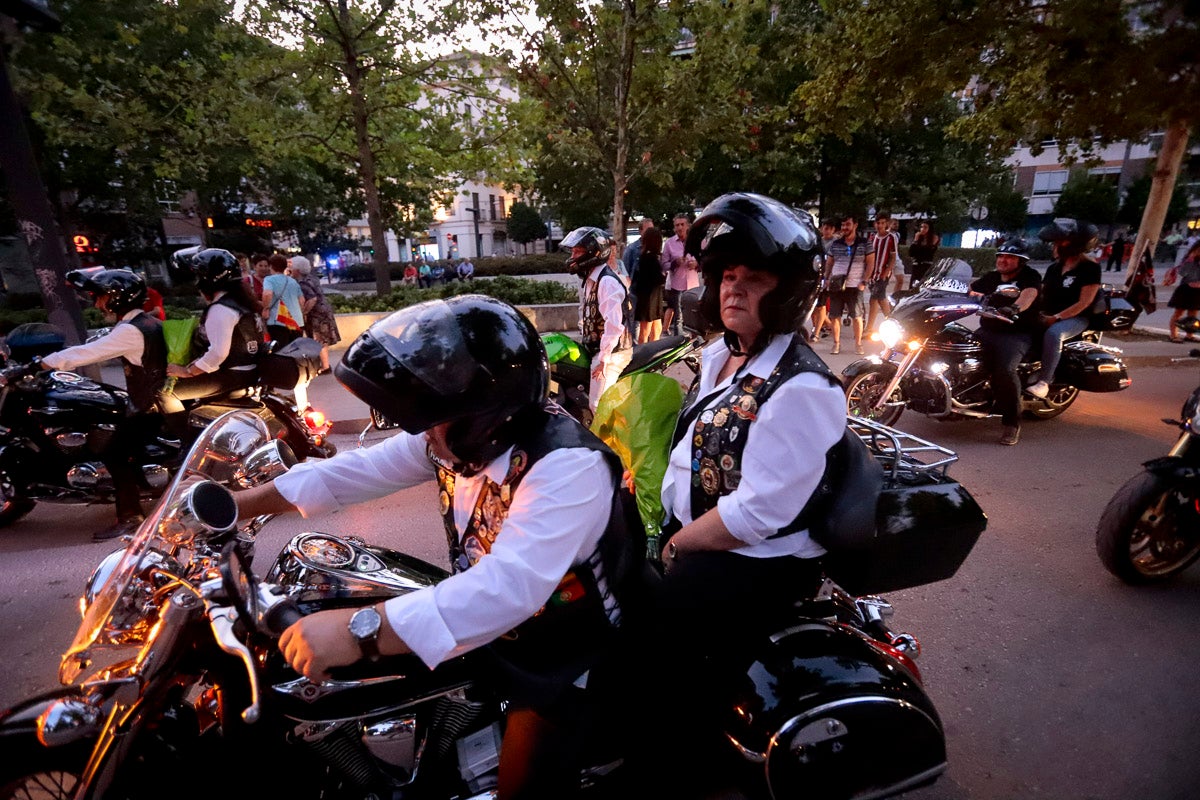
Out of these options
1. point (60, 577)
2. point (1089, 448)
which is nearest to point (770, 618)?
point (60, 577)

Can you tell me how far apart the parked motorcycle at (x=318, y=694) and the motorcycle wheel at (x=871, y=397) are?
14.7ft

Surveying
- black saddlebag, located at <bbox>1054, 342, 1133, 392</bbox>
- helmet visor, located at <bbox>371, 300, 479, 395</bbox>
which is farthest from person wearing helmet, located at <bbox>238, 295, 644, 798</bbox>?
black saddlebag, located at <bbox>1054, 342, 1133, 392</bbox>

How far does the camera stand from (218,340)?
4.44m

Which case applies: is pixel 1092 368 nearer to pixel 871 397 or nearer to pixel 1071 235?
pixel 1071 235

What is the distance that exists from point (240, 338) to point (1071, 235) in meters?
6.85

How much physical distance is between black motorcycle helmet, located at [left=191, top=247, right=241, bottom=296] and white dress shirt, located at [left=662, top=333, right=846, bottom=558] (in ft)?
13.2

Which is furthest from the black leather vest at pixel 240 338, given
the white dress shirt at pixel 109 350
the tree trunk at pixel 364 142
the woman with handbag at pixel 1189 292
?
the woman with handbag at pixel 1189 292

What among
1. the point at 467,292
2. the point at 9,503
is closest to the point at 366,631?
the point at 9,503

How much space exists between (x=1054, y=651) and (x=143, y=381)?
559 cm

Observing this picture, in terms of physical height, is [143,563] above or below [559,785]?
above

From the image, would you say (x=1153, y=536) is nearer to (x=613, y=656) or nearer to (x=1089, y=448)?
(x=1089, y=448)

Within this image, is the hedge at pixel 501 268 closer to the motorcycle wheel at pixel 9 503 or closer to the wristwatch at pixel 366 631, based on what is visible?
the motorcycle wheel at pixel 9 503

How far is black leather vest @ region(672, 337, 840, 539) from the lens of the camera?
6.38ft

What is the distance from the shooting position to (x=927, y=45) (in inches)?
378
